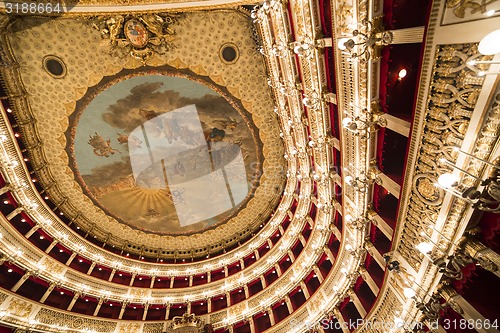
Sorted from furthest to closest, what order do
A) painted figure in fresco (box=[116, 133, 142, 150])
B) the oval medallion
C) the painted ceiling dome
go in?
1. painted figure in fresco (box=[116, 133, 142, 150])
2. the oval medallion
3. the painted ceiling dome

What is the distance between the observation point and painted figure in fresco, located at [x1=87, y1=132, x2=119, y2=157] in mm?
A: 17336

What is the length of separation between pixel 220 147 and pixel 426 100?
Result: 15658 millimetres

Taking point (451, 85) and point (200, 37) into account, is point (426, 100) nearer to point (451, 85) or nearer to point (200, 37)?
point (451, 85)

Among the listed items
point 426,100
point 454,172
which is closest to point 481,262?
point 454,172

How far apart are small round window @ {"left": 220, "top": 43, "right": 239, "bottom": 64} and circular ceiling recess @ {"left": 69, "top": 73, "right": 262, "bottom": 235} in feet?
7.57

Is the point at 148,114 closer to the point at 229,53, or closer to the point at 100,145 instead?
the point at 100,145

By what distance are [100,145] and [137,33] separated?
9.38m

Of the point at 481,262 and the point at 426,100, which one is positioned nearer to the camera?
the point at 481,262

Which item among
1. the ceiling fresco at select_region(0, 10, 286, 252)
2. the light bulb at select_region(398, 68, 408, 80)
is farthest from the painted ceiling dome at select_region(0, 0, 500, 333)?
the ceiling fresco at select_region(0, 10, 286, 252)

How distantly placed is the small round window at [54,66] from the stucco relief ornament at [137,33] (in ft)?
11.2

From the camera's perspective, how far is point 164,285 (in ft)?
71.4

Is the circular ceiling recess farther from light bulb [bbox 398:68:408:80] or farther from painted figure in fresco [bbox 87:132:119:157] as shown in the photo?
light bulb [bbox 398:68:408:80]

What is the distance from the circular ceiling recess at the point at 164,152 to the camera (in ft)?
Result: 53.4

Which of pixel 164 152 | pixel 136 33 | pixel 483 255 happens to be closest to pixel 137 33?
pixel 136 33
